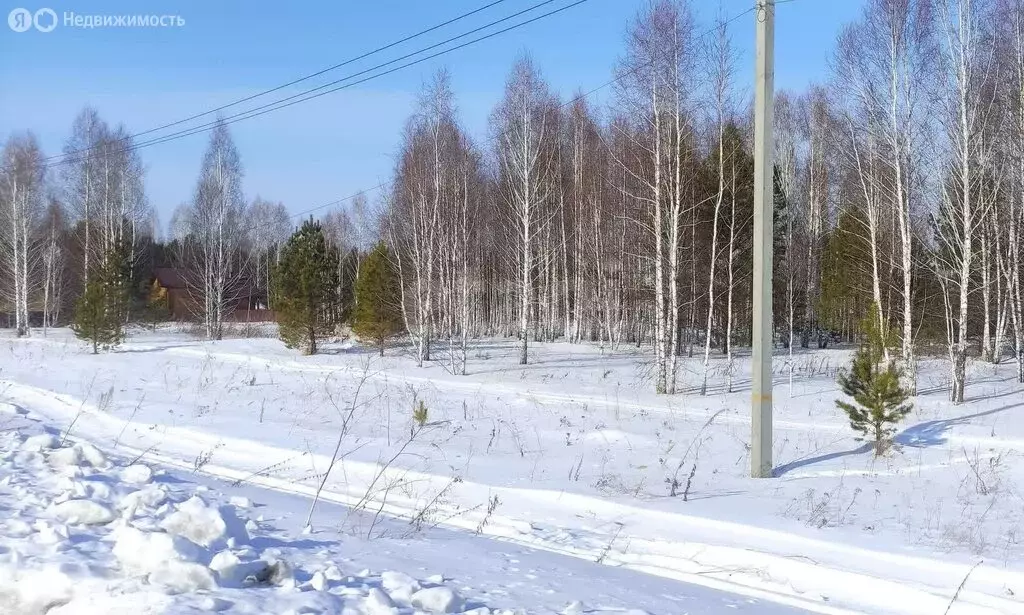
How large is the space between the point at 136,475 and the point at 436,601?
327 cm

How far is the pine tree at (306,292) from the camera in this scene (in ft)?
90.6

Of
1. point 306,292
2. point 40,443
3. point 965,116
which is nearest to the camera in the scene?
point 40,443

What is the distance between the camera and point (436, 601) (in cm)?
330

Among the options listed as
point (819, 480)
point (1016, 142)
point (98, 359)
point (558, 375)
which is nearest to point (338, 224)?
point (98, 359)

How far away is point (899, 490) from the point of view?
27.4ft

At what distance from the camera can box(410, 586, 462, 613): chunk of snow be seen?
327 centimetres

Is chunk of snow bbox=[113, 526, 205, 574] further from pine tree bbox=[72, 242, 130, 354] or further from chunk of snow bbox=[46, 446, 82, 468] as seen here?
pine tree bbox=[72, 242, 130, 354]

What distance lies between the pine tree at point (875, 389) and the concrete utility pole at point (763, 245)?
8.04ft

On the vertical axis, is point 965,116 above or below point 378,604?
above

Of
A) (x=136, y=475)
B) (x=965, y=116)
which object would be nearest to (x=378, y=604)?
(x=136, y=475)

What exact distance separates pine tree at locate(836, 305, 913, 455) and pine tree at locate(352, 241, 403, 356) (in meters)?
19.4

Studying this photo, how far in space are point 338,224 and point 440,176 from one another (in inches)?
1911

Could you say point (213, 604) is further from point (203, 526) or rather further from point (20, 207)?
point (20, 207)

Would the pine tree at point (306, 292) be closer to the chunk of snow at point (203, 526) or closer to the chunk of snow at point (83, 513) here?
the chunk of snow at point (83, 513)
